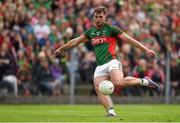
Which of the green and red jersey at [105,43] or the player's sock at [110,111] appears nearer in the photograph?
the player's sock at [110,111]

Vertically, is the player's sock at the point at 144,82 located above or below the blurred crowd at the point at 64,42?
below

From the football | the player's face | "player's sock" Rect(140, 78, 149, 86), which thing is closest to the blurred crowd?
the player's face

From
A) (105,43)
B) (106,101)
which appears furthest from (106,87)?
(105,43)

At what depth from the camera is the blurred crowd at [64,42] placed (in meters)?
25.1

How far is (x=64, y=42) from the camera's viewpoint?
25.8 meters

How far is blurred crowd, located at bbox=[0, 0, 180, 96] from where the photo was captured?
988 inches

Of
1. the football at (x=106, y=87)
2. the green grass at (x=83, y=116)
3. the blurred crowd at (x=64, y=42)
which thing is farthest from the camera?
the blurred crowd at (x=64, y=42)

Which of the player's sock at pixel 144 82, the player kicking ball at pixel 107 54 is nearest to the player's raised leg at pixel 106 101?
the player kicking ball at pixel 107 54

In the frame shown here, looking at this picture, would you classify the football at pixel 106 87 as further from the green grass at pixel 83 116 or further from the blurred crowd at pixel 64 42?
the blurred crowd at pixel 64 42

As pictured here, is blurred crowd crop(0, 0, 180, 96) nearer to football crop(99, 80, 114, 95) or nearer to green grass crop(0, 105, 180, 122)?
green grass crop(0, 105, 180, 122)

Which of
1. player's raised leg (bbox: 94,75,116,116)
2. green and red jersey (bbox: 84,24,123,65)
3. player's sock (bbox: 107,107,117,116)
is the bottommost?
player's sock (bbox: 107,107,117,116)

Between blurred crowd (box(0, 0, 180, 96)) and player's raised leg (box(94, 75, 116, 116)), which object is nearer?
player's raised leg (box(94, 75, 116, 116))

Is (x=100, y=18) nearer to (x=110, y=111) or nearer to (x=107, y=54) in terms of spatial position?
(x=107, y=54)

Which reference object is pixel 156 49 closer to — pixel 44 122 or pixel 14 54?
pixel 14 54
